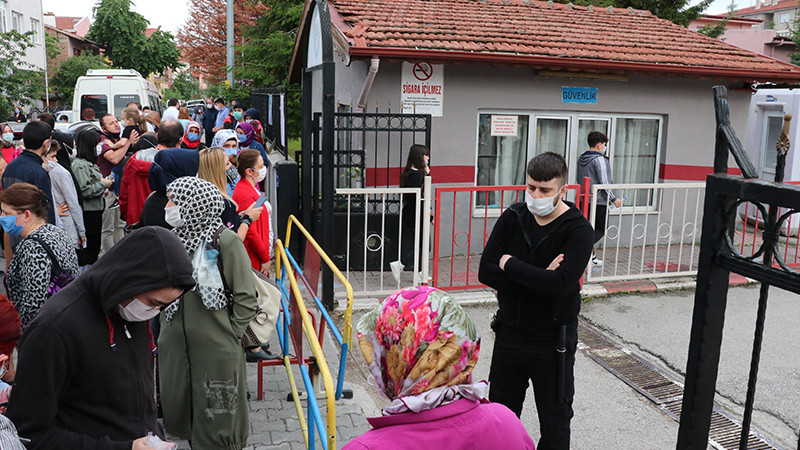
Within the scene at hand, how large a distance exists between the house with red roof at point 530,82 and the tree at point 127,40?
4281cm

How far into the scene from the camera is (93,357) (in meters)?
2.21

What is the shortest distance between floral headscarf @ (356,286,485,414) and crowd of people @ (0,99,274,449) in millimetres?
841

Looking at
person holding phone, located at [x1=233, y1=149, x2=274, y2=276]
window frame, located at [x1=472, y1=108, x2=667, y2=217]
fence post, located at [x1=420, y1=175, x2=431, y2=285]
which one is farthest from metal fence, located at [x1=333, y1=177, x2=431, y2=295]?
person holding phone, located at [x1=233, y1=149, x2=274, y2=276]

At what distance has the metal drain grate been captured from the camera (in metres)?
4.44

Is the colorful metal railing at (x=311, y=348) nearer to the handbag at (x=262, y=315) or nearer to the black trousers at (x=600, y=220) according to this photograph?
the handbag at (x=262, y=315)

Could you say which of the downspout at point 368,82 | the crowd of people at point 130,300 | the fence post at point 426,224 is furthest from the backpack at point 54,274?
the downspout at point 368,82

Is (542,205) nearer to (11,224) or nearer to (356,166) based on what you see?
(11,224)

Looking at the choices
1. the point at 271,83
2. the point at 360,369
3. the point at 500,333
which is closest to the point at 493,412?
the point at 500,333

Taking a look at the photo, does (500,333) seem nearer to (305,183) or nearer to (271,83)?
(305,183)

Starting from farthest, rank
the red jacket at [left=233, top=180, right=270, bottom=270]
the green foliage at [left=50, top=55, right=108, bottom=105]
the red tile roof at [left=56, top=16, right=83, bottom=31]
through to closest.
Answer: the red tile roof at [left=56, top=16, right=83, bottom=31], the green foliage at [left=50, top=55, right=108, bottom=105], the red jacket at [left=233, top=180, right=270, bottom=270]

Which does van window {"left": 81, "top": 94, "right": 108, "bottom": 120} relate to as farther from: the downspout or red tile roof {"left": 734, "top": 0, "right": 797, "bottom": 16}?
red tile roof {"left": 734, "top": 0, "right": 797, "bottom": 16}

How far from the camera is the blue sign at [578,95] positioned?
32.2 feet

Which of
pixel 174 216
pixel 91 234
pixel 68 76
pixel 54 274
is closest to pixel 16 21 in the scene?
pixel 68 76

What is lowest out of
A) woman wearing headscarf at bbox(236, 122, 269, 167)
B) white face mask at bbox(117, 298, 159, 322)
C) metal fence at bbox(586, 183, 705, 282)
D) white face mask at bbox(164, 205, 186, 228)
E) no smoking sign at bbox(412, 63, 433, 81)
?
metal fence at bbox(586, 183, 705, 282)
